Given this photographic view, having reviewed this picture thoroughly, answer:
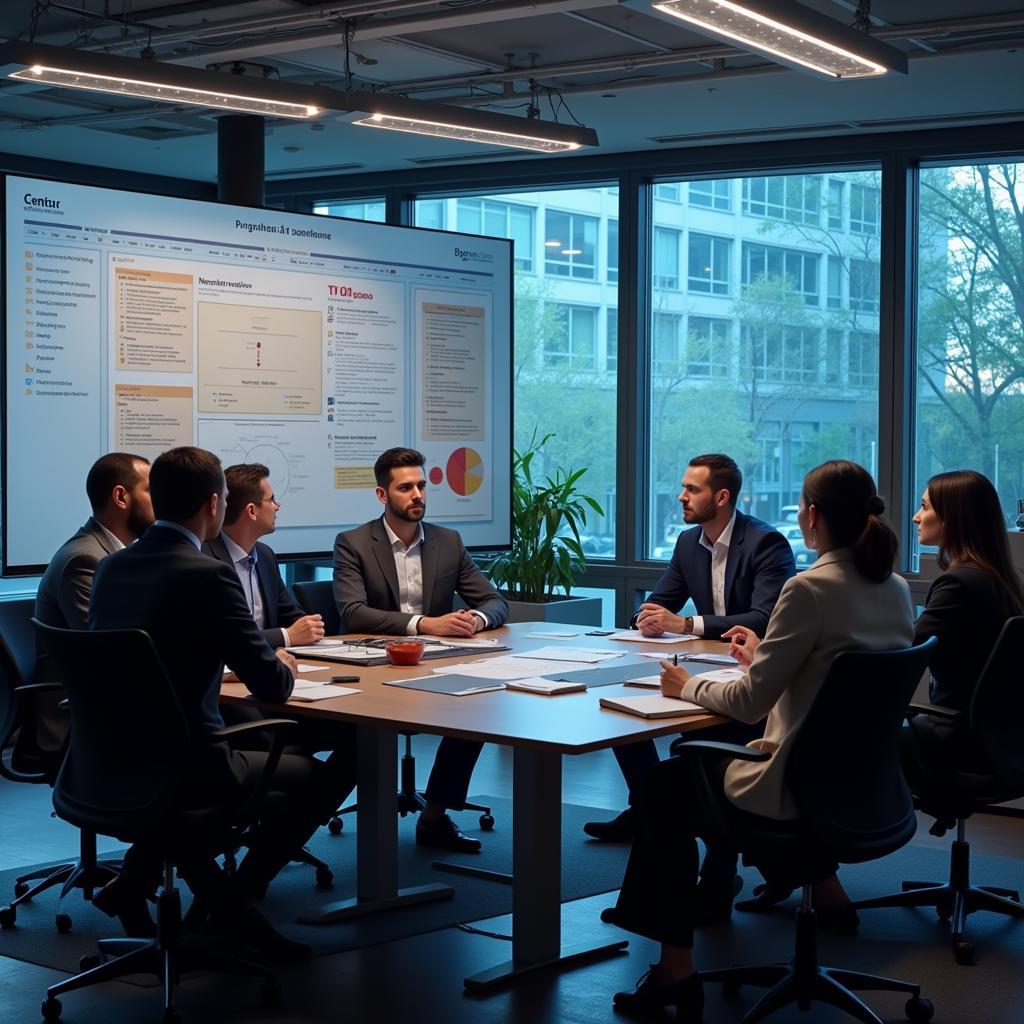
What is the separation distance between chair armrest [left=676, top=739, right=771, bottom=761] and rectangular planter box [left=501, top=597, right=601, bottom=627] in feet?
15.2

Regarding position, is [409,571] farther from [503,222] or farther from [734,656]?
[503,222]

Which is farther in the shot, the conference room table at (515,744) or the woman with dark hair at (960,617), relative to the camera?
the woman with dark hair at (960,617)

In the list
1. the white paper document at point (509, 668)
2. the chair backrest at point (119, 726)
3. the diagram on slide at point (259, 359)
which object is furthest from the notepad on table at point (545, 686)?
the diagram on slide at point (259, 359)

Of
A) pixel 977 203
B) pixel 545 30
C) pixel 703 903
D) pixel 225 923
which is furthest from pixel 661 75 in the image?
pixel 225 923

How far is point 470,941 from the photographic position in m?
4.40

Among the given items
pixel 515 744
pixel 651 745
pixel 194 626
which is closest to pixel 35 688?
pixel 194 626

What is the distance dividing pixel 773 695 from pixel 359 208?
698 centimetres

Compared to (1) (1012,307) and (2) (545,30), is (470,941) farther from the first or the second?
(1) (1012,307)

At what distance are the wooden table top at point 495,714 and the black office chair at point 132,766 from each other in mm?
243

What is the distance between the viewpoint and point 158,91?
5.41 m

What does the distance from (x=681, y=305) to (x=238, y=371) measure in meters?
2.99

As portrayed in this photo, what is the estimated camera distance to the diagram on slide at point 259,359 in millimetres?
6832

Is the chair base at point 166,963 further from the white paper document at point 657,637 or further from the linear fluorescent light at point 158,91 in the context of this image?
the linear fluorescent light at point 158,91

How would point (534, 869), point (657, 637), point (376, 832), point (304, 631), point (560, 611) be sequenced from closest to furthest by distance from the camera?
point (534, 869) → point (376, 832) → point (304, 631) → point (657, 637) → point (560, 611)
